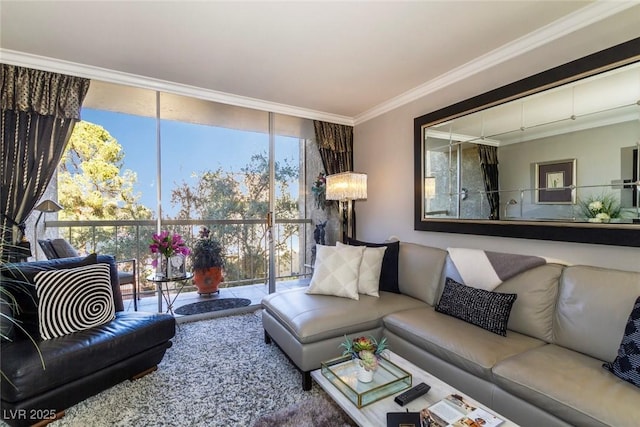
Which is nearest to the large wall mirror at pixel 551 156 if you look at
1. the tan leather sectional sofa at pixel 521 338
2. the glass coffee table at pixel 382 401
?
the tan leather sectional sofa at pixel 521 338

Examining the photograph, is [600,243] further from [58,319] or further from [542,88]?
[58,319]

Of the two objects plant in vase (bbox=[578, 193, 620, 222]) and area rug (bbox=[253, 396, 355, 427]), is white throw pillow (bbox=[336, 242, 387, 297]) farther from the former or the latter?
plant in vase (bbox=[578, 193, 620, 222])

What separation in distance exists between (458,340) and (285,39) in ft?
8.05

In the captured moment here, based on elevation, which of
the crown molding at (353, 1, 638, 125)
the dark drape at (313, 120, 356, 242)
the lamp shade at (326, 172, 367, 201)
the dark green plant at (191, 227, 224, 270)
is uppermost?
the crown molding at (353, 1, 638, 125)

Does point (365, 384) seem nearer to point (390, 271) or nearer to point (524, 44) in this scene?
point (390, 271)

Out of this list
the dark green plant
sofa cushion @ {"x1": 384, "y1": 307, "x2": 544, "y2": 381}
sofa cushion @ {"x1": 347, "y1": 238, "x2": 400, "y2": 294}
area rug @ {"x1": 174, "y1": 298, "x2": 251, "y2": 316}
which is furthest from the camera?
the dark green plant

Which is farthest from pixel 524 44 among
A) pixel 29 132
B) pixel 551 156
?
pixel 29 132

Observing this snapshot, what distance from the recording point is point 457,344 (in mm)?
1772

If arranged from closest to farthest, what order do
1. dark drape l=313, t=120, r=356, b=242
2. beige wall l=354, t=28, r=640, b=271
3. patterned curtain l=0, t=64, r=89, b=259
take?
1. beige wall l=354, t=28, r=640, b=271
2. patterned curtain l=0, t=64, r=89, b=259
3. dark drape l=313, t=120, r=356, b=242

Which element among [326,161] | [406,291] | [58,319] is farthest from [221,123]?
[406,291]

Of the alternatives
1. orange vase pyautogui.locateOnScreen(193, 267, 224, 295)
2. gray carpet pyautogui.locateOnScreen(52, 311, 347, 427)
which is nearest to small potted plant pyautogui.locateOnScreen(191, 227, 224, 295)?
orange vase pyautogui.locateOnScreen(193, 267, 224, 295)

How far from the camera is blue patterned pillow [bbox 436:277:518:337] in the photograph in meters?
1.93

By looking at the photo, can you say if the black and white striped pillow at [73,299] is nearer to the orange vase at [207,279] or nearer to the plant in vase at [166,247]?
the plant in vase at [166,247]

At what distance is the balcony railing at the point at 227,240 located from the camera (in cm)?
309
